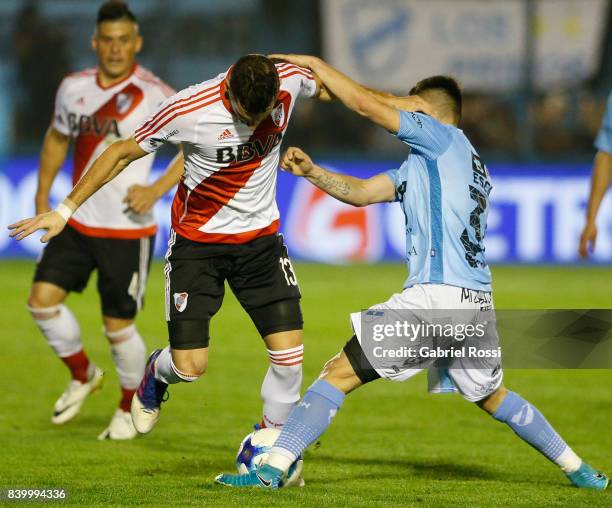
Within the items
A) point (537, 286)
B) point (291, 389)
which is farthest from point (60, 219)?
point (537, 286)

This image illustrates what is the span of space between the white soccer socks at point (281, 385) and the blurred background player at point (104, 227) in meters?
1.78

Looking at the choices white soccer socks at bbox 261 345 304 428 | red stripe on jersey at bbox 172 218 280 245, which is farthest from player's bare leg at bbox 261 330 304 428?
red stripe on jersey at bbox 172 218 280 245

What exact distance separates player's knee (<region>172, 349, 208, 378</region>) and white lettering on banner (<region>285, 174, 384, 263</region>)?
9963 millimetres

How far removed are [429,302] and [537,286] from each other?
9.44 metres

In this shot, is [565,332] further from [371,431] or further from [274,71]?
[274,71]

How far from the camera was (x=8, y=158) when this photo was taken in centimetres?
1753

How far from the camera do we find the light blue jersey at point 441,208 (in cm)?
634

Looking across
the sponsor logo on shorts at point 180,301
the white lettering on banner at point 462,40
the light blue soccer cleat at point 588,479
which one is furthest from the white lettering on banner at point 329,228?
the light blue soccer cleat at point 588,479

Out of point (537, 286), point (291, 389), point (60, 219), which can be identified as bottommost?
point (537, 286)

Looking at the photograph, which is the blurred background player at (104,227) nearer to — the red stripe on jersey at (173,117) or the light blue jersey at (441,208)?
the red stripe on jersey at (173,117)

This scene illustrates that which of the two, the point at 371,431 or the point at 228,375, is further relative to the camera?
the point at 228,375

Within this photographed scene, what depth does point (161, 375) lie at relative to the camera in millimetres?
7090

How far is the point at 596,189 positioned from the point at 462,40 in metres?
11.2

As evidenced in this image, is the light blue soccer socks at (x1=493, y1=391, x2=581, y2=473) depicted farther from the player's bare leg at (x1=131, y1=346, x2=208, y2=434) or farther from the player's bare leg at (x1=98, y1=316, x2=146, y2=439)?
the player's bare leg at (x1=98, y1=316, x2=146, y2=439)
